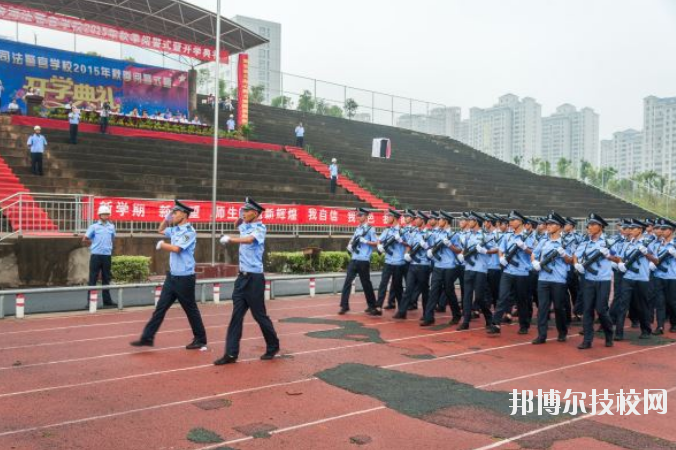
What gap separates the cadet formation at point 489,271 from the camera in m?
7.91

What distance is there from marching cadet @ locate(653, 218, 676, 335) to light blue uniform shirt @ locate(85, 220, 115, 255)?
957 centimetres

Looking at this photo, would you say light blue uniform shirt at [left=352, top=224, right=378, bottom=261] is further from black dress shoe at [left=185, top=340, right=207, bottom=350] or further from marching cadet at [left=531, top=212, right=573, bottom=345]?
black dress shoe at [left=185, top=340, right=207, bottom=350]

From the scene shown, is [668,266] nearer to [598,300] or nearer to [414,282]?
[598,300]

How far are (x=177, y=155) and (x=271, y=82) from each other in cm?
1813

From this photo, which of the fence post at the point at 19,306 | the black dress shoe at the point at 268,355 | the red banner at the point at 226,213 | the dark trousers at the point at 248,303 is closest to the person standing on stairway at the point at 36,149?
the red banner at the point at 226,213

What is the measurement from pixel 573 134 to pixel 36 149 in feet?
257

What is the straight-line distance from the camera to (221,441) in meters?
5.00

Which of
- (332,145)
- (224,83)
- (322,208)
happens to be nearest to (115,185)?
(322,208)

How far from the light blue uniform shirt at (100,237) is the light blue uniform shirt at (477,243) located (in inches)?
254

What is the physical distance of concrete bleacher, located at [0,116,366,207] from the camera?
62.5 feet

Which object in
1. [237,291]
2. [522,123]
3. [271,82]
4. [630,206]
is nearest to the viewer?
[237,291]

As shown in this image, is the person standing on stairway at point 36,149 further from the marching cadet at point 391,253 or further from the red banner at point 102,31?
the marching cadet at point 391,253

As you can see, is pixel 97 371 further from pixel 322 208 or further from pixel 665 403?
pixel 322 208

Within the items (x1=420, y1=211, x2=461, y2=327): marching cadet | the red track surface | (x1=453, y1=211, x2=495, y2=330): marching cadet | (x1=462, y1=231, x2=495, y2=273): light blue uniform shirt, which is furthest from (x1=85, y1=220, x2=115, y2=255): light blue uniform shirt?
(x1=462, y1=231, x2=495, y2=273): light blue uniform shirt
